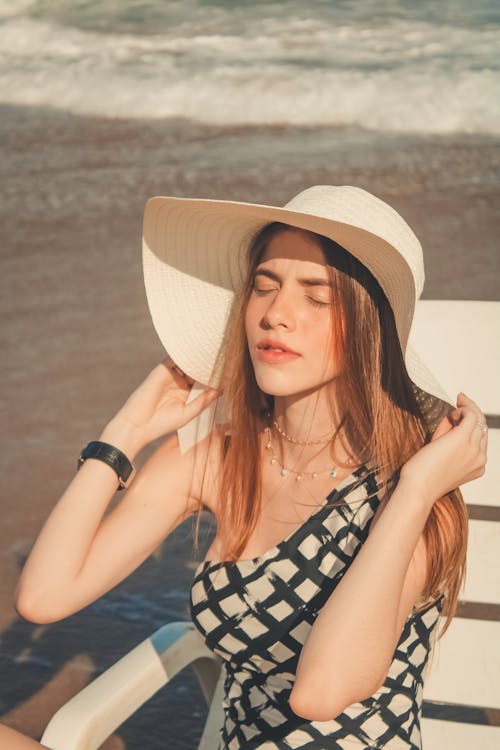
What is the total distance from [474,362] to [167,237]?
0.74 meters

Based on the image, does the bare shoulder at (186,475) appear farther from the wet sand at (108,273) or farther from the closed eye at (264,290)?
the wet sand at (108,273)

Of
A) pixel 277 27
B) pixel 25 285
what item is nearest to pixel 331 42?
pixel 277 27

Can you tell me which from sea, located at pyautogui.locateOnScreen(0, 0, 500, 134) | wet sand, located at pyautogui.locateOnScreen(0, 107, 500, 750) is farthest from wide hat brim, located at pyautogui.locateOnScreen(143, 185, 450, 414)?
sea, located at pyautogui.locateOnScreen(0, 0, 500, 134)

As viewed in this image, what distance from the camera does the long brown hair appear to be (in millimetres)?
1933

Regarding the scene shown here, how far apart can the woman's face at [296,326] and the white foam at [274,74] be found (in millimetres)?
7062

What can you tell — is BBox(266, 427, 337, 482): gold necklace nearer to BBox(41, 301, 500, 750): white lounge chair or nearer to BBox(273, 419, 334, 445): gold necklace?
BBox(273, 419, 334, 445): gold necklace

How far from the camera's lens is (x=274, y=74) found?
412 inches

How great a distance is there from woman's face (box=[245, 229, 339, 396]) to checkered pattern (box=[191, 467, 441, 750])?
249 millimetres

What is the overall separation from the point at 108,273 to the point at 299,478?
3937mm

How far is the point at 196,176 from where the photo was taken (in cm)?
736

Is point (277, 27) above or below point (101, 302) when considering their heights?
above

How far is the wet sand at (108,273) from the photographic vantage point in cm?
319

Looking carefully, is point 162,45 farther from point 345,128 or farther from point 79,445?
point 79,445

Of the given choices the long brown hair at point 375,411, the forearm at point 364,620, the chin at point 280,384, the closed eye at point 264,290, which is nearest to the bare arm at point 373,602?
the forearm at point 364,620
